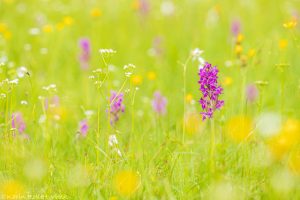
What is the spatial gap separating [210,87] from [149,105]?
1.82 metres

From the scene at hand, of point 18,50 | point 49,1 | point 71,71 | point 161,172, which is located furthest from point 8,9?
point 161,172

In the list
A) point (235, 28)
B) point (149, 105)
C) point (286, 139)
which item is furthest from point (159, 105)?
point (286, 139)

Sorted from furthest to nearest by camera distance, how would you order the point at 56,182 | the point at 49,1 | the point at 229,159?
1. the point at 49,1
2. the point at 229,159
3. the point at 56,182

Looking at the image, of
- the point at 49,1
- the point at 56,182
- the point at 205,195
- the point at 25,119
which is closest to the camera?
the point at 205,195

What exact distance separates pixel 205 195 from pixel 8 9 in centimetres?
540

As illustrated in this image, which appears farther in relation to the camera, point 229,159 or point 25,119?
point 25,119

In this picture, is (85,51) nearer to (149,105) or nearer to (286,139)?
(149,105)

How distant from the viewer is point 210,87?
2.38 m

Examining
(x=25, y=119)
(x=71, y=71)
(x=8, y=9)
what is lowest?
(x=25, y=119)

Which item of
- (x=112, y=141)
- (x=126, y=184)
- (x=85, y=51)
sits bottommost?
(x=126, y=184)

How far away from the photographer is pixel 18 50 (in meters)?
5.46

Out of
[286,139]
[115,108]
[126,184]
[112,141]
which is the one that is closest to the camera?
[286,139]

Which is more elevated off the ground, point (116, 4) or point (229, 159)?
point (116, 4)

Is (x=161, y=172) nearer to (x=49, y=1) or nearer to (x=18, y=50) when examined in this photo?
(x=18, y=50)
